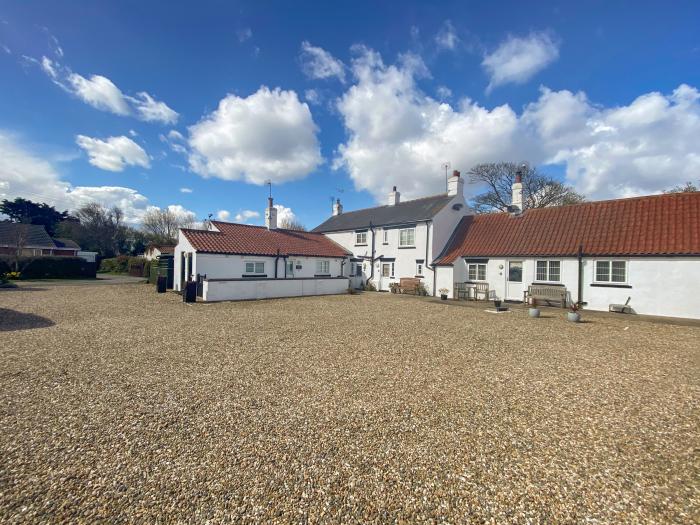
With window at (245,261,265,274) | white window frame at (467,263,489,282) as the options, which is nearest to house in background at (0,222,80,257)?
window at (245,261,265,274)

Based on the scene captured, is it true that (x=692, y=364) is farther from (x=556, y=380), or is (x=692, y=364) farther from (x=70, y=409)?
(x=70, y=409)

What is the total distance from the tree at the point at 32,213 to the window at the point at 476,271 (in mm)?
69433

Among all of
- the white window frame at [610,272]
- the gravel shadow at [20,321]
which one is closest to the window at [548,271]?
the white window frame at [610,272]

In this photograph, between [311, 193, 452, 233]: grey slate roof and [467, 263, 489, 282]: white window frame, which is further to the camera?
[311, 193, 452, 233]: grey slate roof

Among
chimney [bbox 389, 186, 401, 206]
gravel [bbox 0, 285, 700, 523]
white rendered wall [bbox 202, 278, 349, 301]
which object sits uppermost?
chimney [bbox 389, 186, 401, 206]

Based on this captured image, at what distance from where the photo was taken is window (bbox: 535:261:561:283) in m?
19.1

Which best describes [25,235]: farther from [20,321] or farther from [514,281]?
[514,281]

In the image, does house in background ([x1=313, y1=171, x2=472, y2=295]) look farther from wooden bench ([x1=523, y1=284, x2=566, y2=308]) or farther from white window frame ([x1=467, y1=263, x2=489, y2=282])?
wooden bench ([x1=523, y1=284, x2=566, y2=308])

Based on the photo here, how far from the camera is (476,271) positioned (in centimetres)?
2261

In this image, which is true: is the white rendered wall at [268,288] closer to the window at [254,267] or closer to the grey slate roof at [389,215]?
the window at [254,267]

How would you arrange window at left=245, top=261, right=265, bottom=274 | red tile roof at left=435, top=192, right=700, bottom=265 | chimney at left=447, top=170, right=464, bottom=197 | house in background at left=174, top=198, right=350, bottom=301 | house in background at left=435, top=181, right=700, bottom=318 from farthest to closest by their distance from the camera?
chimney at left=447, top=170, right=464, bottom=197
window at left=245, top=261, right=265, bottom=274
house in background at left=174, top=198, right=350, bottom=301
red tile roof at left=435, top=192, right=700, bottom=265
house in background at left=435, top=181, right=700, bottom=318

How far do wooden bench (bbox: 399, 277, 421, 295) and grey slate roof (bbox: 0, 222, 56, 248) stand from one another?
4628 cm

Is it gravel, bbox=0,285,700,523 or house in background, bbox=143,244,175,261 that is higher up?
house in background, bbox=143,244,175,261

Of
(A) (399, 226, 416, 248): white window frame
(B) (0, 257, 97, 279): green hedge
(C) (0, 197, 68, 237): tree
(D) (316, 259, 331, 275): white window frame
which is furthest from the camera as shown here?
(C) (0, 197, 68, 237): tree
